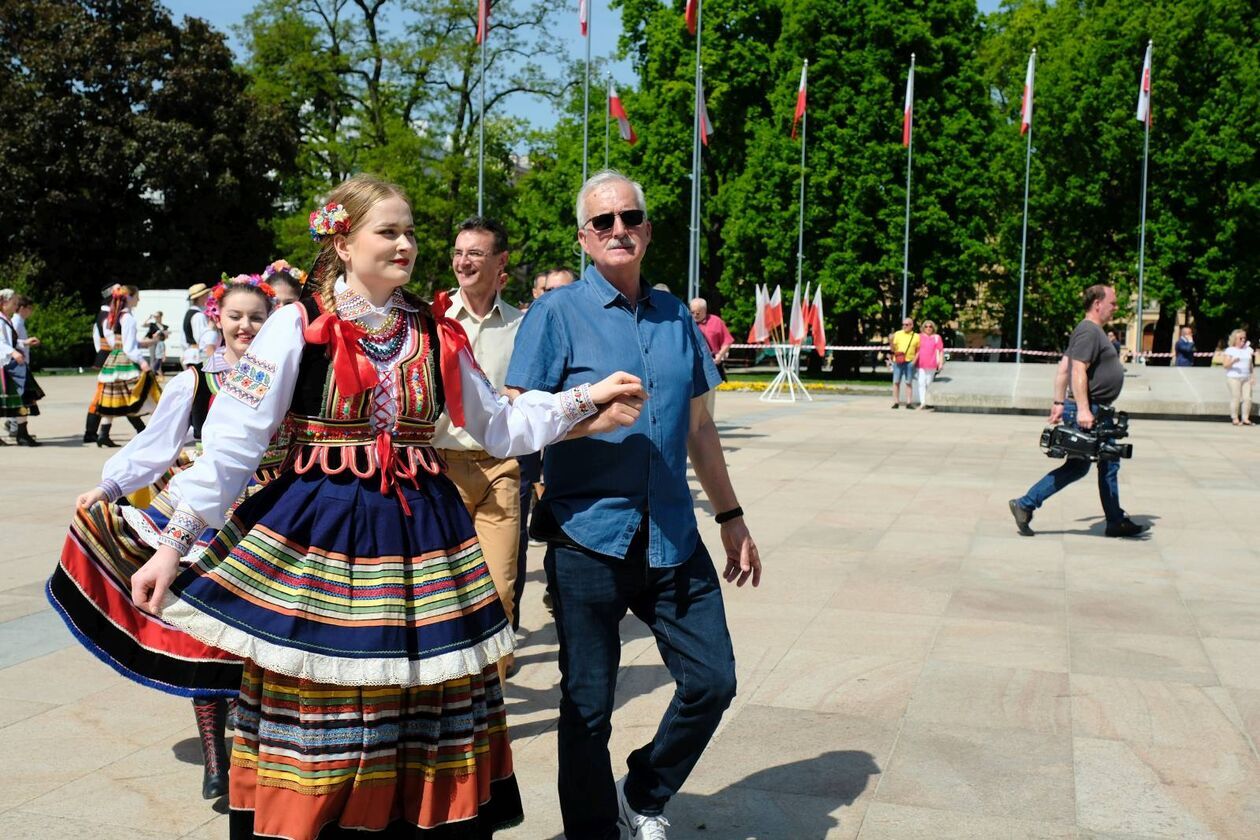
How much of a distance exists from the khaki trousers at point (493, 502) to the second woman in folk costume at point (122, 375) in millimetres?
10484

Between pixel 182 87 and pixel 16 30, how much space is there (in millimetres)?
4922

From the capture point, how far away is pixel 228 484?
114 inches

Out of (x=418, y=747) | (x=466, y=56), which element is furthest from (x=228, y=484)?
(x=466, y=56)

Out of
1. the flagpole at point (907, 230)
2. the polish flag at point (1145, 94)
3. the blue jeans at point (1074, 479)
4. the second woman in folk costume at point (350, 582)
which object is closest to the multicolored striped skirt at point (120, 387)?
the blue jeans at point (1074, 479)

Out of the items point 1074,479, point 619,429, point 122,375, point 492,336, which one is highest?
point 492,336

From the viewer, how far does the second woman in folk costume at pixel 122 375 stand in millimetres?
14641

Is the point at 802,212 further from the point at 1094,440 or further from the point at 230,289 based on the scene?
the point at 230,289

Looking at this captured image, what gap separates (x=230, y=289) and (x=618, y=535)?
206 centimetres

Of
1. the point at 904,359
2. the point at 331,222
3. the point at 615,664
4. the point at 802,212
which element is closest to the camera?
the point at 331,222

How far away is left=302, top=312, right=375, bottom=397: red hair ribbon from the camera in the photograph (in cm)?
295

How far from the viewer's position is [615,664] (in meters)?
3.47

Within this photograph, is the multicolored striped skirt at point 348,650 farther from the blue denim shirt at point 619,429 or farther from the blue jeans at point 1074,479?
the blue jeans at point 1074,479

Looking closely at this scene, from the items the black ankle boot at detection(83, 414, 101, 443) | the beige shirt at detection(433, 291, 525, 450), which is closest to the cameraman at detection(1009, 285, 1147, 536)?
the beige shirt at detection(433, 291, 525, 450)

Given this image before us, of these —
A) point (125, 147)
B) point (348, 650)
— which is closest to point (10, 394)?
point (348, 650)
